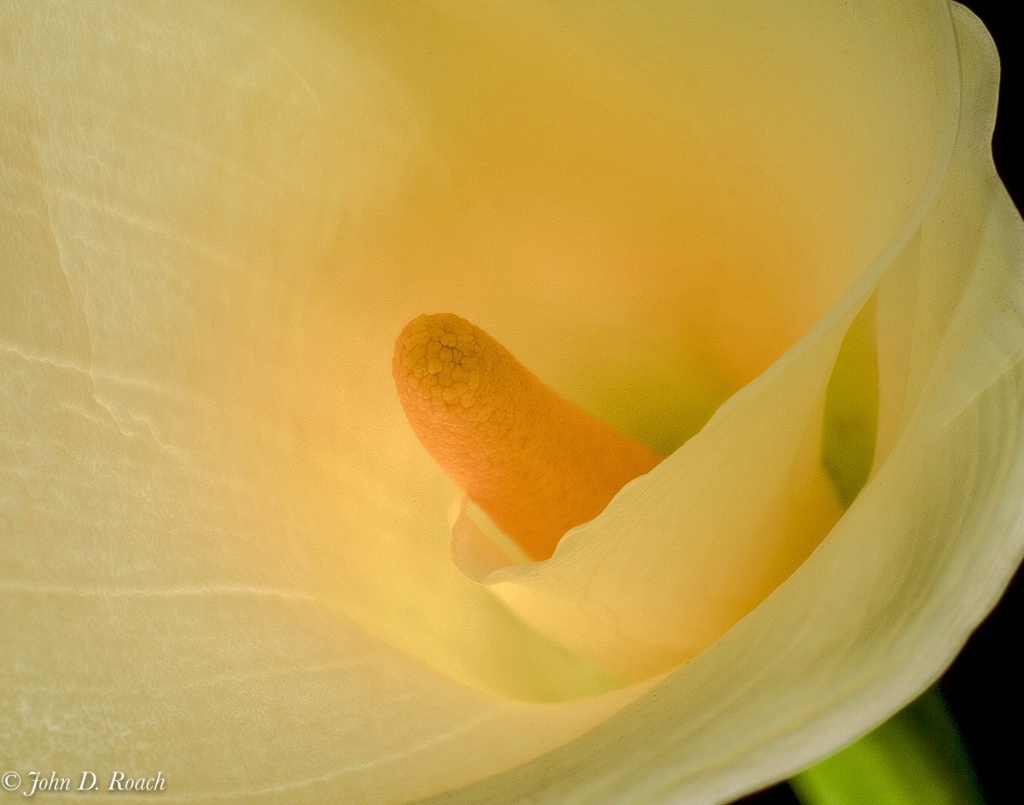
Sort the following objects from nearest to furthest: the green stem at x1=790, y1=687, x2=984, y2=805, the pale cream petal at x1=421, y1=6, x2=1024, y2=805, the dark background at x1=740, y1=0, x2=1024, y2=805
Answer: the pale cream petal at x1=421, y1=6, x2=1024, y2=805 < the green stem at x1=790, y1=687, x2=984, y2=805 < the dark background at x1=740, y1=0, x2=1024, y2=805

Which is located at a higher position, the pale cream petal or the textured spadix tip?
the pale cream petal

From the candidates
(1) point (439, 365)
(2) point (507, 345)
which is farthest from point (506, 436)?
(2) point (507, 345)

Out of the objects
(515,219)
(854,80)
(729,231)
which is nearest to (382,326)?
(515,219)

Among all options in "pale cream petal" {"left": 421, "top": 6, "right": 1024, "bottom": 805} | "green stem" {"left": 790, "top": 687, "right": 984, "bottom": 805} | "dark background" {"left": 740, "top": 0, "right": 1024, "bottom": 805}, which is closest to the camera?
"pale cream petal" {"left": 421, "top": 6, "right": 1024, "bottom": 805}

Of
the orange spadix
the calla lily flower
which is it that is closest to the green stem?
the calla lily flower

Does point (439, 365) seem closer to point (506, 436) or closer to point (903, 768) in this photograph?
point (506, 436)

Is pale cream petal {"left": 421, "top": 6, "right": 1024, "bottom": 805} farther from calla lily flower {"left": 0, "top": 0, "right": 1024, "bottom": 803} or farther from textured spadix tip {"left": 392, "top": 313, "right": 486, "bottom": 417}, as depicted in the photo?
textured spadix tip {"left": 392, "top": 313, "right": 486, "bottom": 417}

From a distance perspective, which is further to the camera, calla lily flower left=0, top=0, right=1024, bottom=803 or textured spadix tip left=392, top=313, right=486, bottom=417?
textured spadix tip left=392, top=313, right=486, bottom=417
